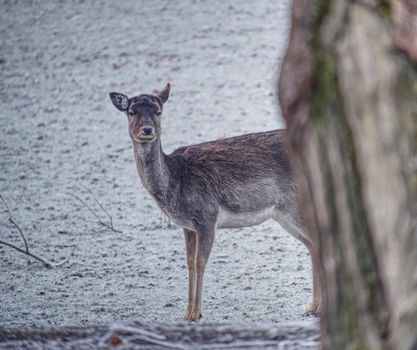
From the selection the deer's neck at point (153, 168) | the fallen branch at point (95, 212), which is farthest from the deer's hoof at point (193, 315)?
the fallen branch at point (95, 212)

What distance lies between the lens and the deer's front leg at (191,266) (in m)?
8.05

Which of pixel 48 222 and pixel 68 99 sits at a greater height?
pixel 68 99

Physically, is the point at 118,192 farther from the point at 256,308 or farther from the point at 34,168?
the point at 256,308

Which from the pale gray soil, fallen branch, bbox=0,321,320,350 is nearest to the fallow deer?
the pale gray soil

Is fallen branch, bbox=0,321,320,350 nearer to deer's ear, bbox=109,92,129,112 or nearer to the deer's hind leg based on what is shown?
the deer's hind leg

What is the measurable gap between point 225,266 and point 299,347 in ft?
15.6

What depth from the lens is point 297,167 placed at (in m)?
3.28

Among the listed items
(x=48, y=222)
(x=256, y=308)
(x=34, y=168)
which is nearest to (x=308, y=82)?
(x=256, y=308)

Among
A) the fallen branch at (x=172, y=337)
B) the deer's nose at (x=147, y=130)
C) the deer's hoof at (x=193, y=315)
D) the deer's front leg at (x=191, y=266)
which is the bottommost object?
the fallen branch at (x=172, y=337)

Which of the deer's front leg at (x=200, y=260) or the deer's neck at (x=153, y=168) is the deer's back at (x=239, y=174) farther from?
the deer's front leg at (x=200, y=260)

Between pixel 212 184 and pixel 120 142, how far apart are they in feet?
13.1

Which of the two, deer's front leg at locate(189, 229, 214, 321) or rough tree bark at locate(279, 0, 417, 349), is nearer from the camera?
rough tree bark at locate(279, 0, 417, 349)

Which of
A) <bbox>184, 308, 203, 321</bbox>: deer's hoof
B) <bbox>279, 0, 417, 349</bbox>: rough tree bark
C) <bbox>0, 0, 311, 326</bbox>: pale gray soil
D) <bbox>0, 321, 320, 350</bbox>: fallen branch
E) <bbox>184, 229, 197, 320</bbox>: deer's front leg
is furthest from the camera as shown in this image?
<bbox>0, 0, 311, 326</bbox>: pale gray soil

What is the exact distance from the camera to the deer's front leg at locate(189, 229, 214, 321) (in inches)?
314
